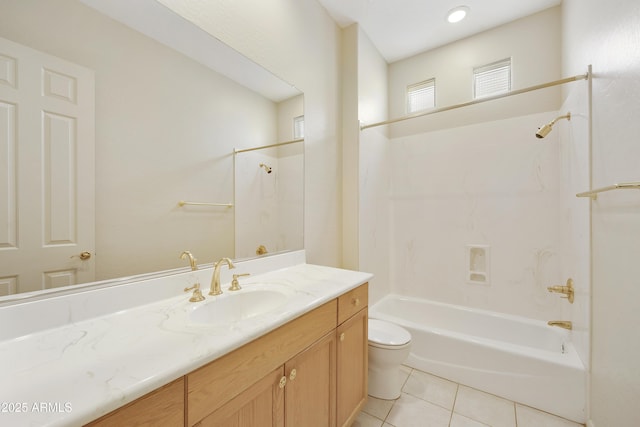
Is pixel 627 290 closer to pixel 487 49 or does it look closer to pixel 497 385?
pixel 497 385

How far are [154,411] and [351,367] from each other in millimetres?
994

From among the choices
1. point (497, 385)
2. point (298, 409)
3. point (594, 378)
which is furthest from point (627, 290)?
point (298, 409)

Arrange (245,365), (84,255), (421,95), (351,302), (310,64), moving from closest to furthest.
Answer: (245,365) < (84,255) < (351,302) < (310,64) < (421,95)

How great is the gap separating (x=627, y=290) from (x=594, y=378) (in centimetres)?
66

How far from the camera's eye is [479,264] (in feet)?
7.58

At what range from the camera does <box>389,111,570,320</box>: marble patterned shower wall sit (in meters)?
2.05

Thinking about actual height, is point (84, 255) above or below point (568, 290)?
above

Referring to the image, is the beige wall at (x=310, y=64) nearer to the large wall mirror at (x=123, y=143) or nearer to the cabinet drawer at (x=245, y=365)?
the large wall mirror at (x=123, y=143)

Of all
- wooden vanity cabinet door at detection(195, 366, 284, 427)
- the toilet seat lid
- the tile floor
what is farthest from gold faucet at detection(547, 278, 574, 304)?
wooden vanity cabinet door at detection(195, 366, 284, 427)

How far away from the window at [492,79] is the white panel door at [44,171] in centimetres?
284

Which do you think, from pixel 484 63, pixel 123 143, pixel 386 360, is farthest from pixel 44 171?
pixel 484 63

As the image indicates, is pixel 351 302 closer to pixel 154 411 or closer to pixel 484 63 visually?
pixel 154 411

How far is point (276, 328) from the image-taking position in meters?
0.85

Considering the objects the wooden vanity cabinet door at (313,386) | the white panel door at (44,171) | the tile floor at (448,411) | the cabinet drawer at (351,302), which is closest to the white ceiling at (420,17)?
the white panel door at (44,171)
